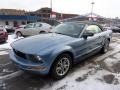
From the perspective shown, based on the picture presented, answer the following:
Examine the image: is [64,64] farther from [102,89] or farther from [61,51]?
[102,89]

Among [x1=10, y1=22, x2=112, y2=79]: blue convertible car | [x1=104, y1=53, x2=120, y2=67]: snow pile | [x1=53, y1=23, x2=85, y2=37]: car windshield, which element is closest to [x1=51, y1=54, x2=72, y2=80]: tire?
[x1=10, y1=22, x2=112, y2=79]: blue convertible car

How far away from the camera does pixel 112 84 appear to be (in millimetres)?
3809

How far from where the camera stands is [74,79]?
13.3 ft

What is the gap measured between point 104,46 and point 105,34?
1.71 ft

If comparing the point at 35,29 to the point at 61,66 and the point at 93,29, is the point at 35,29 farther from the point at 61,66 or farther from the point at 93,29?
the point at 61,66

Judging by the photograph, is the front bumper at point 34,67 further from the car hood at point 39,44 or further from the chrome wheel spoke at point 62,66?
the chrome wheel spoke at point 62,66

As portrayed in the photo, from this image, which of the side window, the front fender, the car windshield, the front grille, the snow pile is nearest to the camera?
the front fender

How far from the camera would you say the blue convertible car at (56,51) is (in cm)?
354

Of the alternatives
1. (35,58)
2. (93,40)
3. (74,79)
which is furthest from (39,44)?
(93,40)

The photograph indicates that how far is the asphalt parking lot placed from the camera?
3.65 meters

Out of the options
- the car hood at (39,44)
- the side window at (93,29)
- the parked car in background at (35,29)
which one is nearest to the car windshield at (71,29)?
the side window at (93,29)

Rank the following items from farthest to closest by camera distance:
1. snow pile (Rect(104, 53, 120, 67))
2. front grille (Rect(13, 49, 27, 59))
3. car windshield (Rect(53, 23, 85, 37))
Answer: snow pile (Rect(104, 53, 120, 67)) → car windshield (Rect(53, 23, 85, 37)) → front grille (Rect(13, 49, 27, 59))

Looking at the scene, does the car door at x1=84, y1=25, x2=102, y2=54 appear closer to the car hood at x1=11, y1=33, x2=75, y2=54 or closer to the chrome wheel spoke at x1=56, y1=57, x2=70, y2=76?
the car hood at x1=11, y1=33, x2=75, y2=54

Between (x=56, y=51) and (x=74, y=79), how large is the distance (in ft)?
3.21
